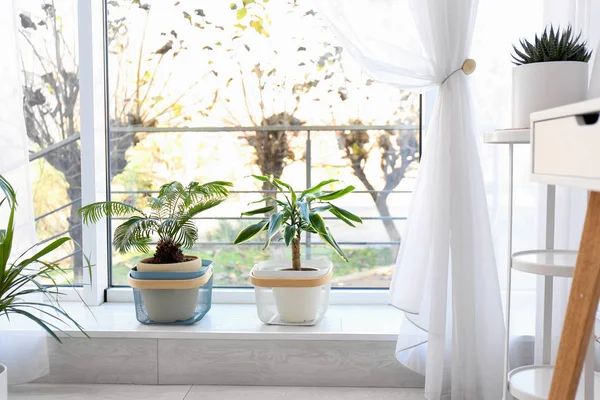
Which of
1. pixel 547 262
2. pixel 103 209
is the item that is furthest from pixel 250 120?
pixel 547 262

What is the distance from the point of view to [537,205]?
2.22 metres

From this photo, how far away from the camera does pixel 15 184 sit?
2.30 m

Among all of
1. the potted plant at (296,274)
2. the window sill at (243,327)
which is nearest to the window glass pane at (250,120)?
the window sill at (243,327)

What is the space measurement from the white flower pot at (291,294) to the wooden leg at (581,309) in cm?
127

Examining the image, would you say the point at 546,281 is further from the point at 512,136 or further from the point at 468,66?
the point at 468,66

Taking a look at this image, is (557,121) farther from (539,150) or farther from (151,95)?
(151,95)

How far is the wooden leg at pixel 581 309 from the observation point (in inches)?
43.0

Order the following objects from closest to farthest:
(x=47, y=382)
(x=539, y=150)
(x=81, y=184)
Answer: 1. (x=539, y=150)
2. (x=47, y=382)
3. (x=81, y=184)

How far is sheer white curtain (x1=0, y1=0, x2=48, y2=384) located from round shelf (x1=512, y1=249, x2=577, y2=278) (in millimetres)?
1637

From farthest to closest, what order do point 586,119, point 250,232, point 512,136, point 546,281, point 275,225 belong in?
point 250,232
point 275,225
point 546,281
point 512,136
point 586,119

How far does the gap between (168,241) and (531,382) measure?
1.37 meters

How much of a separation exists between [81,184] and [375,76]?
4.31 feet

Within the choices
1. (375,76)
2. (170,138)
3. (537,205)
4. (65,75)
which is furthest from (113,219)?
(537,205)

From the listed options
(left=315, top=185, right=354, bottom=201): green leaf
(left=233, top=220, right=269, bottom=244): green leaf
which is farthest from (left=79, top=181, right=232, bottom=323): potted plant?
(left=315, top=185, right=354, bottom=201): green leaf
